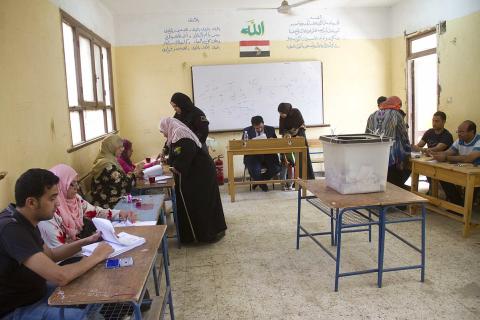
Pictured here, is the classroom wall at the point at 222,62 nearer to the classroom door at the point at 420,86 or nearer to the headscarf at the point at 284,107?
the classroom door at the point at 420,86

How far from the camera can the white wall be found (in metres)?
4.98

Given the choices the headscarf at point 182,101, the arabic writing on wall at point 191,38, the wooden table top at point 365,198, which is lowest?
the wooden table top at point 365,198

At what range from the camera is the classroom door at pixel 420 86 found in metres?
6.11

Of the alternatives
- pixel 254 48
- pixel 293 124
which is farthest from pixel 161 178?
pixel 254 48

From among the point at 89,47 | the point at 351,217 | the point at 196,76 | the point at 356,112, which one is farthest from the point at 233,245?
the point at 356,112

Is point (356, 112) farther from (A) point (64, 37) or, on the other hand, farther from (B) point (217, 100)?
(A) point (64, 37)

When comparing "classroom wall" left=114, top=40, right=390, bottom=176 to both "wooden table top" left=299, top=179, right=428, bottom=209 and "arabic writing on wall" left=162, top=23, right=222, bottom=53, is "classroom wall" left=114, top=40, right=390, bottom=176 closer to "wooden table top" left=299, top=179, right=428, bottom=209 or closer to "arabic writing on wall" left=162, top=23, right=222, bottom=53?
"arabic writing on wall" left=162, top=23, right=222, bottom=53

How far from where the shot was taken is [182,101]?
13.1 ft

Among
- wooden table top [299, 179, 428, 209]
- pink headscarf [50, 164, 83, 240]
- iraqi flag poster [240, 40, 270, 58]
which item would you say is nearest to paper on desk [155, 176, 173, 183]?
pink headscarf [50, 164, 83, 240]

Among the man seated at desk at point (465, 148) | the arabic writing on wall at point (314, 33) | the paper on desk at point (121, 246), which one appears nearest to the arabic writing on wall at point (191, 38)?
the arabic writing on wall at point (314, 33)

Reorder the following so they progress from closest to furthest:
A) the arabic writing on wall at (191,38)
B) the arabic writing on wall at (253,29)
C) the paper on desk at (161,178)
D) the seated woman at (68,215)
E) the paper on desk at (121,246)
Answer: the paper on desk at (121,246) < the seated woman at (68,215) < the paper on desk at (161,178) < the arabic writing on wall at (191,38) < the arabic writing on wall at (253,29)

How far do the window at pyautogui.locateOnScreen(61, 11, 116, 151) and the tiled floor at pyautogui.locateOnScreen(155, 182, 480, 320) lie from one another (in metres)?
1.66

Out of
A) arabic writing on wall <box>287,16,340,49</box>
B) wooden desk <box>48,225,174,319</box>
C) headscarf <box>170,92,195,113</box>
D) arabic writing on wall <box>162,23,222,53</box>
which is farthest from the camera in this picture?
arabic writing on wall <box>287,16,340,49</box>

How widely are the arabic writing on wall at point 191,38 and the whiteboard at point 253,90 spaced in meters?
0.33
